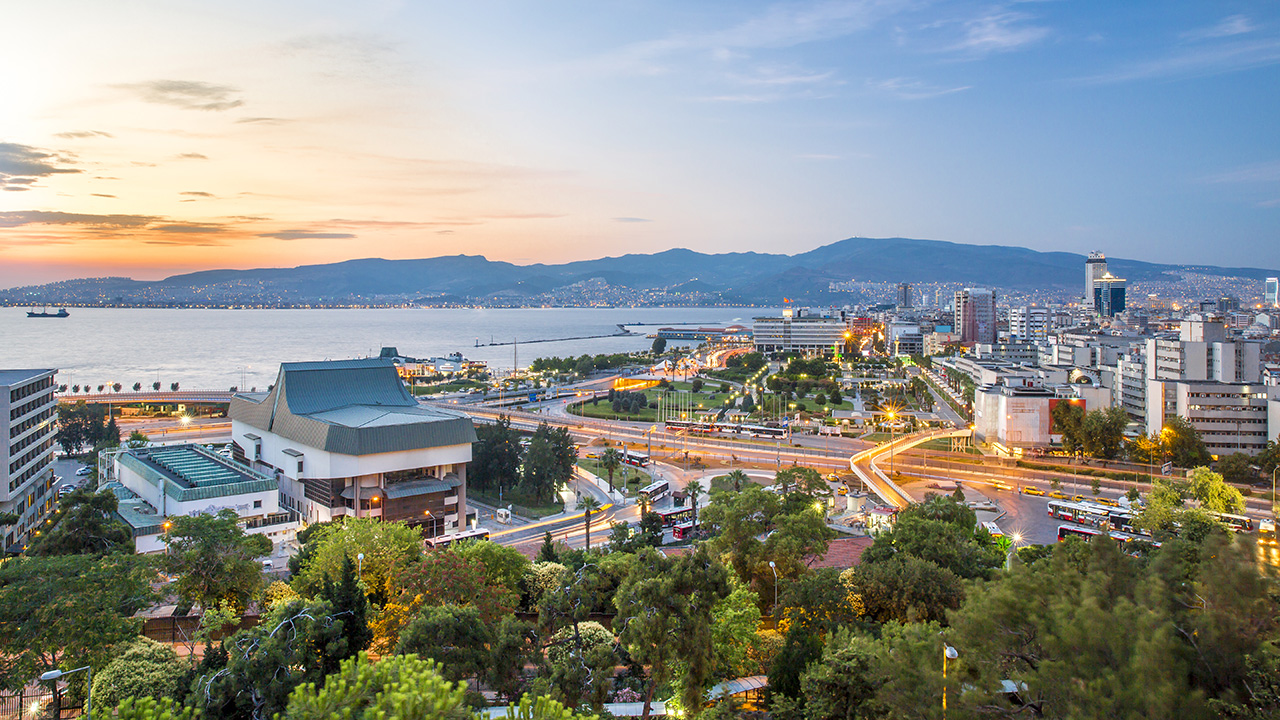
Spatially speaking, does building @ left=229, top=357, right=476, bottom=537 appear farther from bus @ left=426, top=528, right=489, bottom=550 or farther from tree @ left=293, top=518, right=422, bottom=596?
tree @ left=293, top=518, right=422, bottom=596

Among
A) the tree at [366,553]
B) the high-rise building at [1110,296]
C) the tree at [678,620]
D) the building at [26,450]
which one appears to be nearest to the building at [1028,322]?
the high-rise building at [1110,296]

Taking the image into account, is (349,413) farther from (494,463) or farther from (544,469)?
(544,469)

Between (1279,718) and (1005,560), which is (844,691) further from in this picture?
(1005,560)

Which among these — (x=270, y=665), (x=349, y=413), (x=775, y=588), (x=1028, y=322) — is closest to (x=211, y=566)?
(x=270, y=665)

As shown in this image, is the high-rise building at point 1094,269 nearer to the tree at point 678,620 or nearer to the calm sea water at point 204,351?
the calm sea water at point 204,351

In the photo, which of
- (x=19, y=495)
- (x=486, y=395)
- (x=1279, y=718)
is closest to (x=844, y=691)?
(x=1279, y=718)
